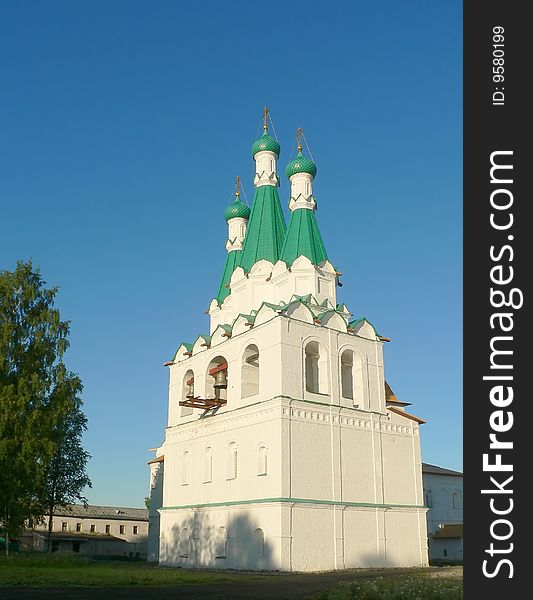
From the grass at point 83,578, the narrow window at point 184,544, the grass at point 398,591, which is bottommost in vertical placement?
the narrow window at point 184,544

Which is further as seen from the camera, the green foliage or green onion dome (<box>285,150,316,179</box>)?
green onion dome (<box>285,150,316,179</box>)

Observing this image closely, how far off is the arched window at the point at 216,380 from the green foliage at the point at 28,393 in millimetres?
5680

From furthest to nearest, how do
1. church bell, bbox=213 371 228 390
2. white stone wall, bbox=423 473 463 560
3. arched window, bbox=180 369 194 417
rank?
white stone wall, bbox=423 473 463 560 < arched window, bbox=180 369 194 417 < church bell, bbox=213 371 228 390

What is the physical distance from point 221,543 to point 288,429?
5.80 meters

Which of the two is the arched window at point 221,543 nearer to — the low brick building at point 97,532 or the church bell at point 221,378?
the church bell at point 221,378

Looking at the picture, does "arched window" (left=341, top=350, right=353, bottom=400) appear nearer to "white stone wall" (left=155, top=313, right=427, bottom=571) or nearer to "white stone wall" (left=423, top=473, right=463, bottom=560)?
"white stone wall" (left=155, top=313, right=427, bottom=571)

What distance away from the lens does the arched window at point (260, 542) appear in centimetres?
2398

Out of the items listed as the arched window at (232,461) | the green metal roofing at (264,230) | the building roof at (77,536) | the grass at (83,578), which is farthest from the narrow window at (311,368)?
the building roof at (77,536)

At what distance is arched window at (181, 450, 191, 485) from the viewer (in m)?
29.6

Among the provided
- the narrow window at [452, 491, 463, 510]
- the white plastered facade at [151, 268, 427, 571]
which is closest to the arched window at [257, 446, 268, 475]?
the white plastered facade at [151, 268, 427, 571]

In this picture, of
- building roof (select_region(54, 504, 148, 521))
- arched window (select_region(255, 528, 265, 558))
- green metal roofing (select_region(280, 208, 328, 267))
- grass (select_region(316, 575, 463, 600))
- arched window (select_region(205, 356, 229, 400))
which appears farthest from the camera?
building roof (select_region(54, 504, 148, 521))

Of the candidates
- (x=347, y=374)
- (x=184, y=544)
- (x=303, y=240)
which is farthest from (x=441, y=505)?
(x=303, y=240)

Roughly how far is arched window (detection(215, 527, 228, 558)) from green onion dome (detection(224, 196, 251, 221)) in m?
16.6

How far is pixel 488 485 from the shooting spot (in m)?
5.21
